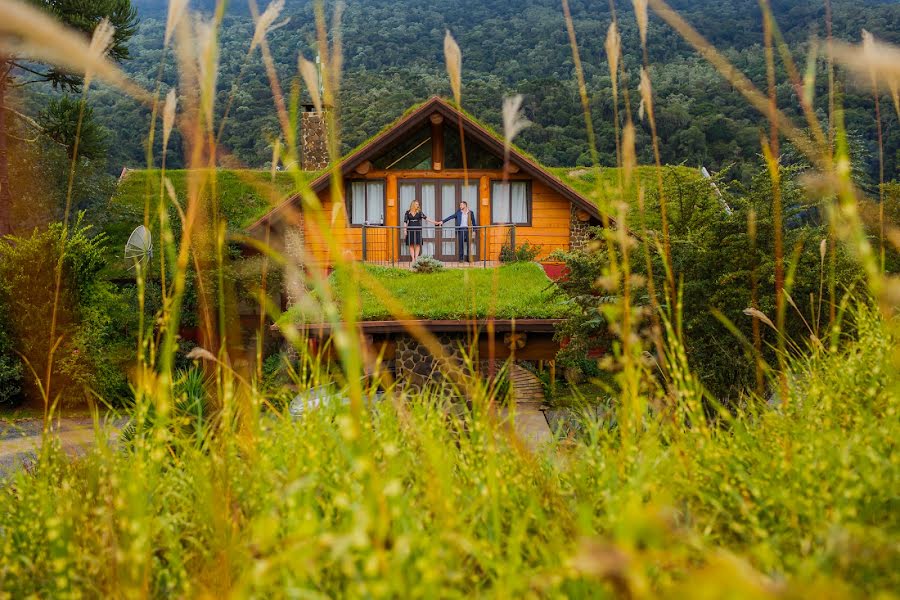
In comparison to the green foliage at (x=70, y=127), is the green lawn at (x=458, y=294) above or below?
below

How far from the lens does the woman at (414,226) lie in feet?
55.9

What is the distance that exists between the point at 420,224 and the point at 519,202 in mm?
2543

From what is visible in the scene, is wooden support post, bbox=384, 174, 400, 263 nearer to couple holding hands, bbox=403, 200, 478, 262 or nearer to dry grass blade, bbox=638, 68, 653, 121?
couple holding hands, bbox=403, 200, 478, 262

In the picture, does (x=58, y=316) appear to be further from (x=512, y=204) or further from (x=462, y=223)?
(x=512, y=204)

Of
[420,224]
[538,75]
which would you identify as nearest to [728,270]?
[420,224]

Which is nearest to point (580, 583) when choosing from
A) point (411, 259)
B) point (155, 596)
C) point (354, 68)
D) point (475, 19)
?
point (155, 596)

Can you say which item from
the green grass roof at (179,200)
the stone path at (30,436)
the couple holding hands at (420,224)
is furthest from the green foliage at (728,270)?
the green grass roof at (179,200)

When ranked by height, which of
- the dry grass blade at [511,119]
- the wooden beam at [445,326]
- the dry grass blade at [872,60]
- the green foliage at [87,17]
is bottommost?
the wooden beam at [445,326]

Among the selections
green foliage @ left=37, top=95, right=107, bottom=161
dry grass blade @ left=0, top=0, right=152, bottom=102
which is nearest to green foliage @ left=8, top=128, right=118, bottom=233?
green foliage @ left=37, top=95, right=107, bottom=161

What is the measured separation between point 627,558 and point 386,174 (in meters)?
17.2

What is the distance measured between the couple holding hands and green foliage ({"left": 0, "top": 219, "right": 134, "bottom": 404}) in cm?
666

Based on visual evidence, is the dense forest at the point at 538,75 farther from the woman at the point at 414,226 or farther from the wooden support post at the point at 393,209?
the woman at the point at 414,226

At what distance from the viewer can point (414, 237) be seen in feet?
57.3

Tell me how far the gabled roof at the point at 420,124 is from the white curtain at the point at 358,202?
706mm
